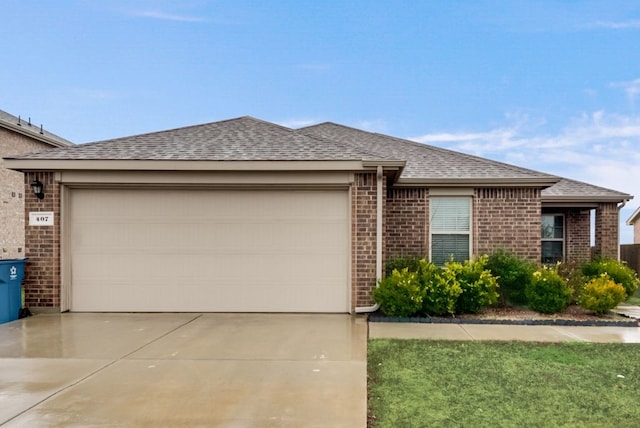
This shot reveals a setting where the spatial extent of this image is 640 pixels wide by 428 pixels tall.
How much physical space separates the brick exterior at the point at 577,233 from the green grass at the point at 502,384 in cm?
735

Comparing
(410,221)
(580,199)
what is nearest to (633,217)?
(580,199)

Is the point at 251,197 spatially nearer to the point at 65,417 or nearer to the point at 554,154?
the point at 65,417

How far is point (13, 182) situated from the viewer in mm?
14836

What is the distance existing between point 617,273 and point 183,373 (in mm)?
10239

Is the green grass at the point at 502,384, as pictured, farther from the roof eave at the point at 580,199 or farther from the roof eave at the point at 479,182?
the roof eave at the point at 580,199

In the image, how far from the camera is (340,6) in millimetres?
12914

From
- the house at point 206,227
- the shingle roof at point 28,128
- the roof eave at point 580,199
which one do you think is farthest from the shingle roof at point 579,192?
the shingle roof at point 28,128

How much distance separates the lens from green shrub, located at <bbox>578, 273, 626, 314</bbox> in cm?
765

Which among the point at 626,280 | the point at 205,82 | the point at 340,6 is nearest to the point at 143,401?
the point at 626,280

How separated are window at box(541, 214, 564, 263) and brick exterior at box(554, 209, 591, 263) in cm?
14

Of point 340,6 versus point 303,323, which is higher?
point 340,6

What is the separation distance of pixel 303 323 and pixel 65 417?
4.13 meters

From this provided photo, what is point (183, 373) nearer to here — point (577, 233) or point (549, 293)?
point (549, 293)

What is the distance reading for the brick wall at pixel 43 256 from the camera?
785 cm
